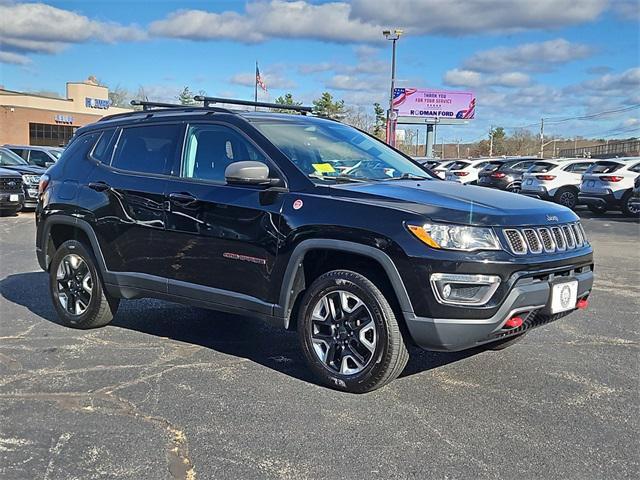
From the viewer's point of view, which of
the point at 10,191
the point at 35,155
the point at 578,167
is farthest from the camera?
the point at 578,167

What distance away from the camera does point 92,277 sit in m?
5.64

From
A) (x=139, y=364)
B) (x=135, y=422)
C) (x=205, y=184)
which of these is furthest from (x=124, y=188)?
(x=135, y=422)

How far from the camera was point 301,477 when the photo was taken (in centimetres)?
313

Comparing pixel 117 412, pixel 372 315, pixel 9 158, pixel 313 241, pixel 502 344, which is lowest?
pixel 117 412

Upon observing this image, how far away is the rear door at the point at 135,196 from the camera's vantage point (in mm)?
5117

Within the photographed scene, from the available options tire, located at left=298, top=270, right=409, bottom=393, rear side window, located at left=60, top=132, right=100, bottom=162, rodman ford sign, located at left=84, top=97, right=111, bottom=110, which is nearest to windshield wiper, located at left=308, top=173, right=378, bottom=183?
tire, located at left=298, top=270, right=409, bottom=393

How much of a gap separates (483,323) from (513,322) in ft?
0.72

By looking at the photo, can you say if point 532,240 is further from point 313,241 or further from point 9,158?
point 9,158

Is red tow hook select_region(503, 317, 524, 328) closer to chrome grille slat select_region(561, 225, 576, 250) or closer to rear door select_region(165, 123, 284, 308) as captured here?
chrome grille slat select_region(561, 225, 576, 250)

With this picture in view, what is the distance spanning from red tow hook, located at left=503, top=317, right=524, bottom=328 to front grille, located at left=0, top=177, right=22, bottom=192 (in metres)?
13.8

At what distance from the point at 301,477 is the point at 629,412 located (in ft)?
6.97

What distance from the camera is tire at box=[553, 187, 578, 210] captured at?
1950cm

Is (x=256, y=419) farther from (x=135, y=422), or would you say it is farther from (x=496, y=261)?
(x=496, y=261)

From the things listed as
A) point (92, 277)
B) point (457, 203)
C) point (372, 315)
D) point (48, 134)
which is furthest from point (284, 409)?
point (48, 134)
